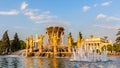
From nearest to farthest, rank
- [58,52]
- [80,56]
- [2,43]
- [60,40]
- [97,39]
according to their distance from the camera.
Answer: [80,56], [58,52], [60,40], [2,43], [97,39]

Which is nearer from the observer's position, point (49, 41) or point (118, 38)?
point (49, 41)

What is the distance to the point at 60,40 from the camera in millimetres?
95812

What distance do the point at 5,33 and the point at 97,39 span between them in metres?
76.4

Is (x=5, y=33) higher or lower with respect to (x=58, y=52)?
higher

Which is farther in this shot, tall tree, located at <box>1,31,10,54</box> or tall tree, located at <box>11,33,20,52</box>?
tall tree, located at <box>11,33,20,52</box>

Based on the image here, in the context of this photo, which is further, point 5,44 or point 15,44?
point 15,44

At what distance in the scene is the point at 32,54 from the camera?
8556cm

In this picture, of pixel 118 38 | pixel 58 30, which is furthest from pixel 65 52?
pixel 118 38

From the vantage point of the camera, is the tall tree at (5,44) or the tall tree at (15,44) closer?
the tall tree at (5,44)

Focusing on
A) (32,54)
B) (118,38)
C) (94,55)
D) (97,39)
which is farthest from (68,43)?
(97,39)

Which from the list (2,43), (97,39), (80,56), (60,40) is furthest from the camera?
(97,39)

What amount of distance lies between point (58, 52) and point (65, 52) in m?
2.04

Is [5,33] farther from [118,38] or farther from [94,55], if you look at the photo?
[94,55]

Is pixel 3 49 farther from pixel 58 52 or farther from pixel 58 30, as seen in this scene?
pixel 58 52
